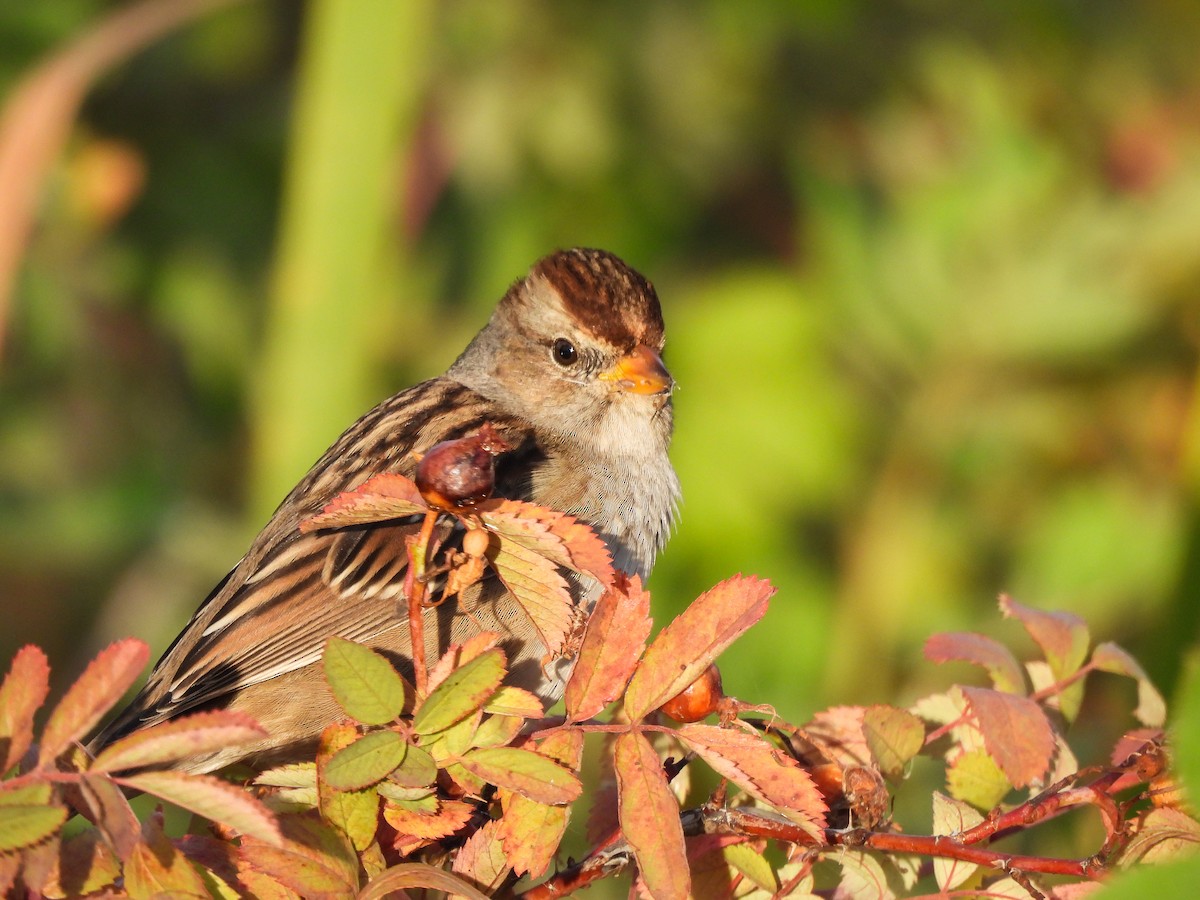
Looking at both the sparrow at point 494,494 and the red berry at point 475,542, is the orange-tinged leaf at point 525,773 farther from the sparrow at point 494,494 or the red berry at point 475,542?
the sparrow at point 494,494

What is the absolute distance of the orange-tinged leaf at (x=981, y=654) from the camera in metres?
1.43

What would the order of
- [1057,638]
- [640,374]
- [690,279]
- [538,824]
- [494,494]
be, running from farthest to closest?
[690,279], [640,374], [494,494], [1057,638], [538,824]

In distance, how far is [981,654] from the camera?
56.8 inches

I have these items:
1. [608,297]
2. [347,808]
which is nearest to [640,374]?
[608,297]

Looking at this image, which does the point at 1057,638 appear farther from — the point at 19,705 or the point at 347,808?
the point at 19,705

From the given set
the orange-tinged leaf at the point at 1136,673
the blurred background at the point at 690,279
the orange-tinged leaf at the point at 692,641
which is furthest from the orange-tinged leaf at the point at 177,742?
the blurred background at the point at 690,279

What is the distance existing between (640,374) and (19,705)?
1420 millimetres

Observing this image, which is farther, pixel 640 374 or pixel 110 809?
pixel 640 374

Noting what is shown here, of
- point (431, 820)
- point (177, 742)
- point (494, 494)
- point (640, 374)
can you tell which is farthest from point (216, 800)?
point (640, 374)

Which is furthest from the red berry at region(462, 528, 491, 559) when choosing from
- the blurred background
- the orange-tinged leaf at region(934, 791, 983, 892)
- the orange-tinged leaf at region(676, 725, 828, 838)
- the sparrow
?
the blurred background

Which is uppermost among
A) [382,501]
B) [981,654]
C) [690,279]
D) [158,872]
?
[690,279]

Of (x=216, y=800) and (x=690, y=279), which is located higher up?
(x=690, y=279)

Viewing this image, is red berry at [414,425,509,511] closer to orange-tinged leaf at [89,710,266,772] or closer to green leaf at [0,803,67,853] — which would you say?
orange-tinged leaf at [89,710,266,772]

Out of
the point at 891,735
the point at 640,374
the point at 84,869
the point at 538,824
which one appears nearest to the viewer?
the point at 84,869
